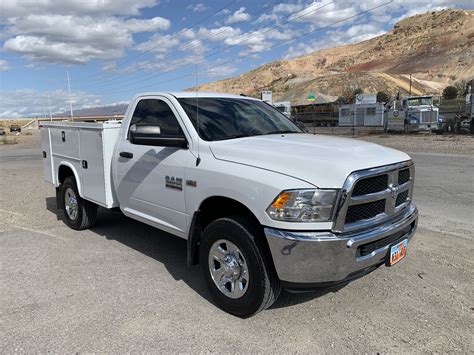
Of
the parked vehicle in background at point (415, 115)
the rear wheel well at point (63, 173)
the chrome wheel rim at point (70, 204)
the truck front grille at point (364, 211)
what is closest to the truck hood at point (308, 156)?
the truck front grille at point (364, 211)

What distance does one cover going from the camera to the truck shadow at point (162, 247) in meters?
4.11

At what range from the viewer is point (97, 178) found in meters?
5.54

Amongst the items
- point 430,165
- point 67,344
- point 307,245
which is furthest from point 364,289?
point 430,165

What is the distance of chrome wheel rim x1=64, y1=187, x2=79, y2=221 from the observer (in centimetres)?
638

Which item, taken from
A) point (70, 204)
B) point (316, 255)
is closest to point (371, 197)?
point (316, 255)

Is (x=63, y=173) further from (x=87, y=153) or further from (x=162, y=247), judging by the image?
(x=162, y=247)

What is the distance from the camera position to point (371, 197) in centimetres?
338

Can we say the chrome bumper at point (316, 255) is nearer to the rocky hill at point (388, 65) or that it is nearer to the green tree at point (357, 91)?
the rocky hill at point (388, 65)

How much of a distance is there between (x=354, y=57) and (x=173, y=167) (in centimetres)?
15209

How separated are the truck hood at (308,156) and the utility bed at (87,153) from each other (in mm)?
1918

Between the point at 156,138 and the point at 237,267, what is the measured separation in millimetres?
1476

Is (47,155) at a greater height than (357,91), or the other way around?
(357,91)

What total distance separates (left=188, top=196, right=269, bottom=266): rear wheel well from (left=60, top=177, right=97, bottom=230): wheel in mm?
2748

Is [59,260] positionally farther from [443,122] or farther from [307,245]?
[443,122]
